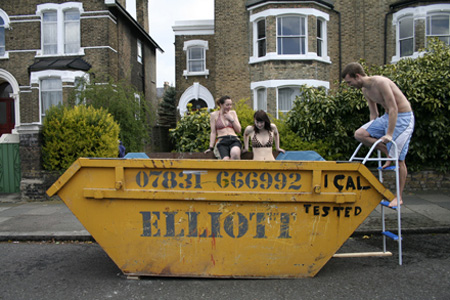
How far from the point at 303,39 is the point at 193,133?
8.81 m

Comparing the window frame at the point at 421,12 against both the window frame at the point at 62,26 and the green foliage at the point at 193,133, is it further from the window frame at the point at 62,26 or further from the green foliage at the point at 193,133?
the window frame at the point at 62,26

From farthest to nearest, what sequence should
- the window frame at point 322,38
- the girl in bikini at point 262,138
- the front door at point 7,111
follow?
the front door at point 7,111, the window frame at point 322,38, the girl in bikini at point 262,138

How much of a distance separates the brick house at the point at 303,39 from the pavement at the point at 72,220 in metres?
8.64

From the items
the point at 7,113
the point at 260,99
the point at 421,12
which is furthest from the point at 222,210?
the point at 7,113

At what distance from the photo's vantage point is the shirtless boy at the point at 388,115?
3928 mm

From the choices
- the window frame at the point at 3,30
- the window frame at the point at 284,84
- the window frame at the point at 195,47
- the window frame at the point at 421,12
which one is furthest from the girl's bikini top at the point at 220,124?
the window frame at the point at 3,30

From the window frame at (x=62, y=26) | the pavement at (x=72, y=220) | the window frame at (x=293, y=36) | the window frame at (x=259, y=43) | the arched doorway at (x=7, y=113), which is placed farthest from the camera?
the arched doorway at (x=7, y=113)

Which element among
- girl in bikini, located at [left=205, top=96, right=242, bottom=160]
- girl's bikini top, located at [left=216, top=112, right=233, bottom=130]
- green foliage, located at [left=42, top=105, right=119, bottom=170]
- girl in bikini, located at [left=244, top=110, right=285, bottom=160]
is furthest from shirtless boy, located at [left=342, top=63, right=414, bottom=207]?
green foliage, located at [left=42, top=105, right=119, bottom=170]

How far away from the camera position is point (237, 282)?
11.6 feet

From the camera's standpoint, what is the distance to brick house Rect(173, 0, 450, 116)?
50.6 feet

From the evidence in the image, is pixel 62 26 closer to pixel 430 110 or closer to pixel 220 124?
pixel 220 124

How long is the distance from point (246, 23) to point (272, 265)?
14706mm

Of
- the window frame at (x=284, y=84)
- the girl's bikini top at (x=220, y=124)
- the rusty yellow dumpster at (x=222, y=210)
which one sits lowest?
the rusty yellow dumpster at (x=222, y=210)

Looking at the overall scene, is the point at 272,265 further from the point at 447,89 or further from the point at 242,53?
the point at 242,53
